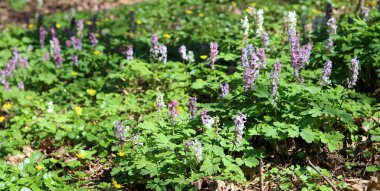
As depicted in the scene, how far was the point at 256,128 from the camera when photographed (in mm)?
4031

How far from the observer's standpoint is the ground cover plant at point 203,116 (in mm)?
3840

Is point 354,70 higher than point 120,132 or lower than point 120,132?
higher

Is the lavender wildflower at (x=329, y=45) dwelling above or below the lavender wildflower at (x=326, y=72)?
above

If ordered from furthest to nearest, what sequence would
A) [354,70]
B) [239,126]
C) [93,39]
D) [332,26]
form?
1. [93,39]
2. [332,26]
3. [354,70]
4. [239,126]

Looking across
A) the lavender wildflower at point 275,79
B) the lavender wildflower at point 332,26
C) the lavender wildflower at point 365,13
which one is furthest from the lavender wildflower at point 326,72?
the lavender wildflower at point 365,13

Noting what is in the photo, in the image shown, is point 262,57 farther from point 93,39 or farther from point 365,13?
point 93,39

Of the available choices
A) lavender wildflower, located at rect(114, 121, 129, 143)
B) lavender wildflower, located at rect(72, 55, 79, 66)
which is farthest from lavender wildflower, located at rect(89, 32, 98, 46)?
lavender wildflower, located at rect(114, 121, 129, 143)

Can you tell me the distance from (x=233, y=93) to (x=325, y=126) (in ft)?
3.21

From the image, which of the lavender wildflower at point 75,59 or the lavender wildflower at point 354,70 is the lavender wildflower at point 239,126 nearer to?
the lavender wildflower at point 354,70

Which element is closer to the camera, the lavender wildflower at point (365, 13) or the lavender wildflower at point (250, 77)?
the lavender wildflower at point (250, 77)

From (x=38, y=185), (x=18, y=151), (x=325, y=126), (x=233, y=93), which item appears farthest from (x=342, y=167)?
(x=18, y=151)

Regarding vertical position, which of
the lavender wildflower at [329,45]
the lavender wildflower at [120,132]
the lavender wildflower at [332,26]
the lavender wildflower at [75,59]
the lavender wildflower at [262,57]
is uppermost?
the lavender wildflower at [332,26]

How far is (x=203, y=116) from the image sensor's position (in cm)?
407

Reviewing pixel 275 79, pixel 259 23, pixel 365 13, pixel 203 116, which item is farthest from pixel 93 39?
pixel 365 13
